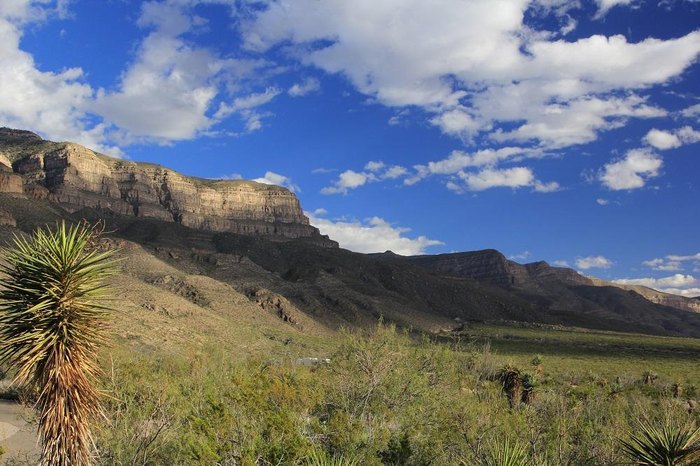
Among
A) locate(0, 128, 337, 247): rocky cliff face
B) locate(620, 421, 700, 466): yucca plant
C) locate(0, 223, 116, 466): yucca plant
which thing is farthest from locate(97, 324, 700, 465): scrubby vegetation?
locate(0, 128, 337, 247): rocky cliff face

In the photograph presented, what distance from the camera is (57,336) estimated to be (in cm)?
868

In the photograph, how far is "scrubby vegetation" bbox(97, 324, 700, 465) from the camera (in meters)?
12.5

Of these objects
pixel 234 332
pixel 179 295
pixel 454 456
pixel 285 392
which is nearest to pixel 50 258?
pixel 285 392

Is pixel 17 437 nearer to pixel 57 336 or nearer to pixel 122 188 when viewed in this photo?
pixel 57 336

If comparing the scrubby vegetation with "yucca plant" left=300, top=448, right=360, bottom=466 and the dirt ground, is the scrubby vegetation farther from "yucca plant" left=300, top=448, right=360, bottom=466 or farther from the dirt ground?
the dirt ground

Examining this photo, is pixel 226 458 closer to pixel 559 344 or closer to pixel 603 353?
pixel 603 353

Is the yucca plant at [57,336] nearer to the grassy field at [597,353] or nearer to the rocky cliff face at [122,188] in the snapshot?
the grassy field at [597,353]

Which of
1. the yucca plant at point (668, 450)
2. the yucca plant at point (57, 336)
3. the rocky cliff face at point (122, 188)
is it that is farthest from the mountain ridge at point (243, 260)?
the yucca plant at point (668, 450)

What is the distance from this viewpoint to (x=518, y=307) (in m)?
139

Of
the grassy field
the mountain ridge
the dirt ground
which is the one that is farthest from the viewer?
the mountain ridge

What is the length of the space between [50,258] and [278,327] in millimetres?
69348

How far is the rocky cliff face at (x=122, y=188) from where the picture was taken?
142 meters

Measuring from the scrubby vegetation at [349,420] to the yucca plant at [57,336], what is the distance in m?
0.70

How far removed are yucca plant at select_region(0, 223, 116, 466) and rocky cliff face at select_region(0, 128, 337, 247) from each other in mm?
104862
